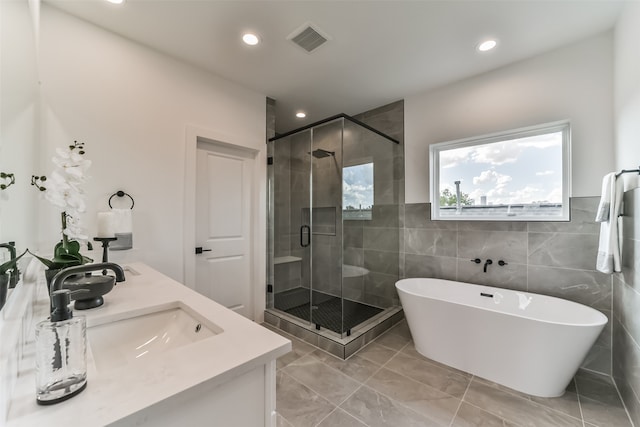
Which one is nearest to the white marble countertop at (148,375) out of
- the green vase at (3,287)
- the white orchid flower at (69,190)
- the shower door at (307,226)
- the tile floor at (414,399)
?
the green vase at (3,287)

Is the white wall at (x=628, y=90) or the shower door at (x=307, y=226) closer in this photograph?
the white wall at (x=628, y=90)

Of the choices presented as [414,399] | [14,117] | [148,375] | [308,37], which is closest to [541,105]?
[308,37]

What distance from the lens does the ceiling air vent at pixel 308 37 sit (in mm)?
2012

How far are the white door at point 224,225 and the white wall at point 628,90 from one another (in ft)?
10.3

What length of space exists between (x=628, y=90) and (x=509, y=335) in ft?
6.13

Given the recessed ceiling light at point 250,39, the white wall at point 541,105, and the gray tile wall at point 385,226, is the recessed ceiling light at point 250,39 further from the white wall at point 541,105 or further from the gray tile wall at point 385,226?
the white wall at point 541,105

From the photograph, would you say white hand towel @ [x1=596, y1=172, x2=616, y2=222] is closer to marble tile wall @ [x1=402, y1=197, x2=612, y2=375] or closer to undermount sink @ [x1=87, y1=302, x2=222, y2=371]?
marble tile wall @ [x1=402, y1=197, x2=612, y2=375]

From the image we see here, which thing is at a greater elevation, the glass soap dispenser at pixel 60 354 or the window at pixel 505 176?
the window at pixel 505 176

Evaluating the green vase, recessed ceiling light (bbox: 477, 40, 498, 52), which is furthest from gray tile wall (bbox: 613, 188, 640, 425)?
the green vase

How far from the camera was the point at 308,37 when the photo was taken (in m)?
2.10

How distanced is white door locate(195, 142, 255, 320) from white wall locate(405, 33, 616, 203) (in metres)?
2.08

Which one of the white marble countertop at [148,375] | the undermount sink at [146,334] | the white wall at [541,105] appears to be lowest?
the undermount sink at [146,334]

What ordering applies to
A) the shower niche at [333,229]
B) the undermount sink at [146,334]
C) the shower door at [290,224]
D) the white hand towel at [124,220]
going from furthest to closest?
the shower door at [290,224]
the shower niche at [333,229]
the white hand towel at [124,220]
the undermount sink at [146,334]

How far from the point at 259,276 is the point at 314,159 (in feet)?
5.03
